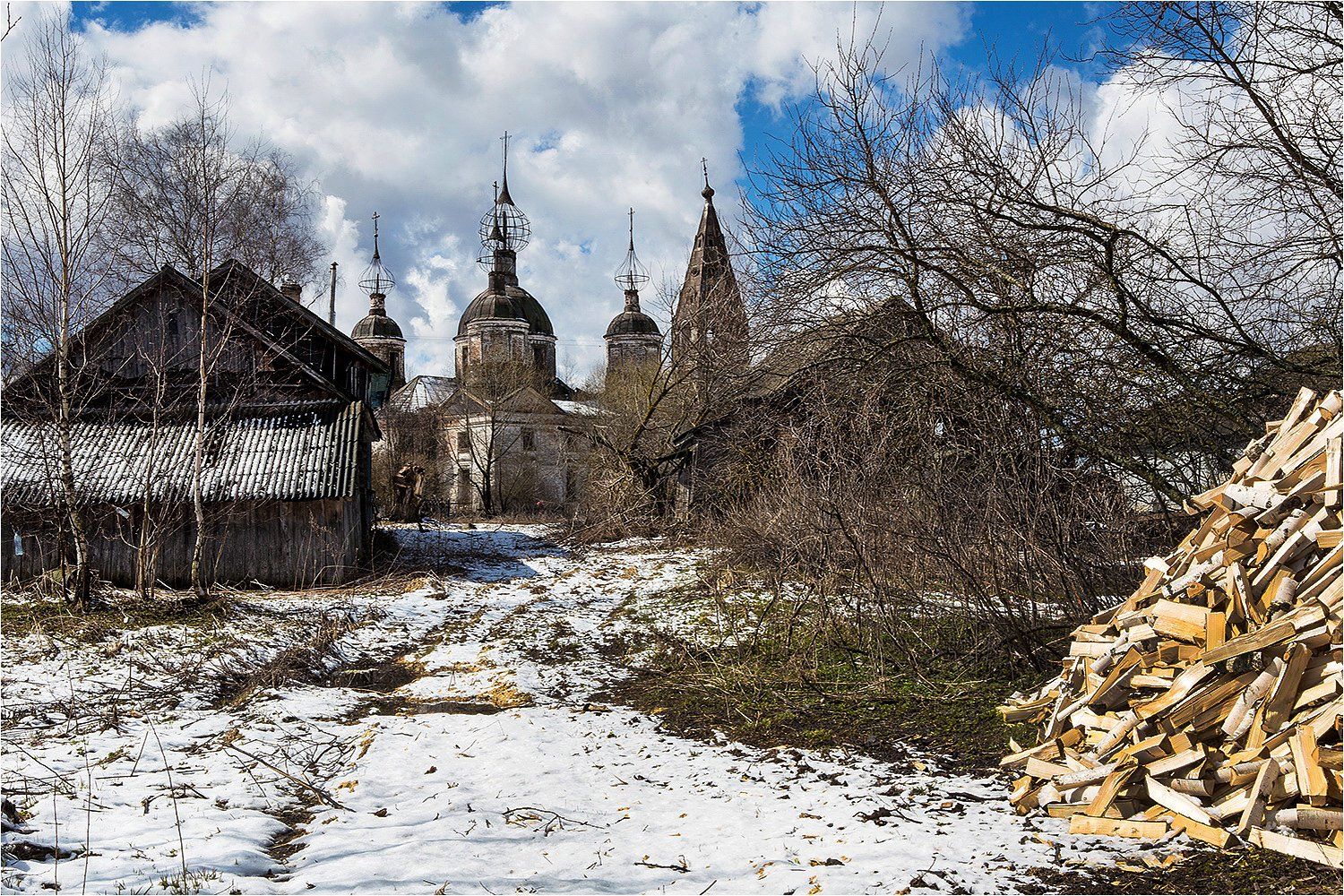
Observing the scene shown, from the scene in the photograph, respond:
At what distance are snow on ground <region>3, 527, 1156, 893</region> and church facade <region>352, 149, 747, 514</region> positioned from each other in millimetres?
12980

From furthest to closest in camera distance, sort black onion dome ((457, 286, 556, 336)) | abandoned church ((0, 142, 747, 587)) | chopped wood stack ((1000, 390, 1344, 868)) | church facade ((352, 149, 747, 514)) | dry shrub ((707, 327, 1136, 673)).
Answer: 1. black onion dome ((457, 286, 556, 336))
2. church facade ((352, 149, 747, 514))
3. abandoned church ((0, 142, 747, 587))
4. dry shrub ((707, 327, 1136, 673))
5. chopped wood stack ((1000, 390, 1344, 868))

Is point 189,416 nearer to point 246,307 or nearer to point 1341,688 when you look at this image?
point 246,307

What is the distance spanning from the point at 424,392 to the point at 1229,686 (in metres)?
46.1

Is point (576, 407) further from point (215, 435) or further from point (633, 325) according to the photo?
point (215, 435)

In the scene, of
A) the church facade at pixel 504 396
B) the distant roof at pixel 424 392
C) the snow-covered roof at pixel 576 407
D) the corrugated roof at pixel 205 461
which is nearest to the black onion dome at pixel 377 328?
the church facade at pixel 504 396

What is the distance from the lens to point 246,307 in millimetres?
18375

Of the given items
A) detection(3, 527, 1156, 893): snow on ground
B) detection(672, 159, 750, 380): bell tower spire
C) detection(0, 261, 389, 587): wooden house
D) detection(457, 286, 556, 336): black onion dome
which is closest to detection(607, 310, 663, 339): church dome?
detection(457, 286, 556, 336): black onion dome

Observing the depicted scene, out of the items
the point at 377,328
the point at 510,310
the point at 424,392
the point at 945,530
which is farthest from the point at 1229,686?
the point at 377,328

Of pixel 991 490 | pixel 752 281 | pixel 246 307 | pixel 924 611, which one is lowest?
pixel 924 611

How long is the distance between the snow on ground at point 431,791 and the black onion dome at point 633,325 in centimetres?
4619

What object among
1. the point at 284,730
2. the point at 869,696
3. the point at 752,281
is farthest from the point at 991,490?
the point at 284,730

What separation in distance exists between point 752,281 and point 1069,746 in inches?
272

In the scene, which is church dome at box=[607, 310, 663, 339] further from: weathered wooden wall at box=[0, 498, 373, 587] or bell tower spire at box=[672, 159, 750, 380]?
weathered wooden wall at box=[0, 498, 373, 587]

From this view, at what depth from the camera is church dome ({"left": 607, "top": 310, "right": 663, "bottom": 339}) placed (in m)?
57.0
